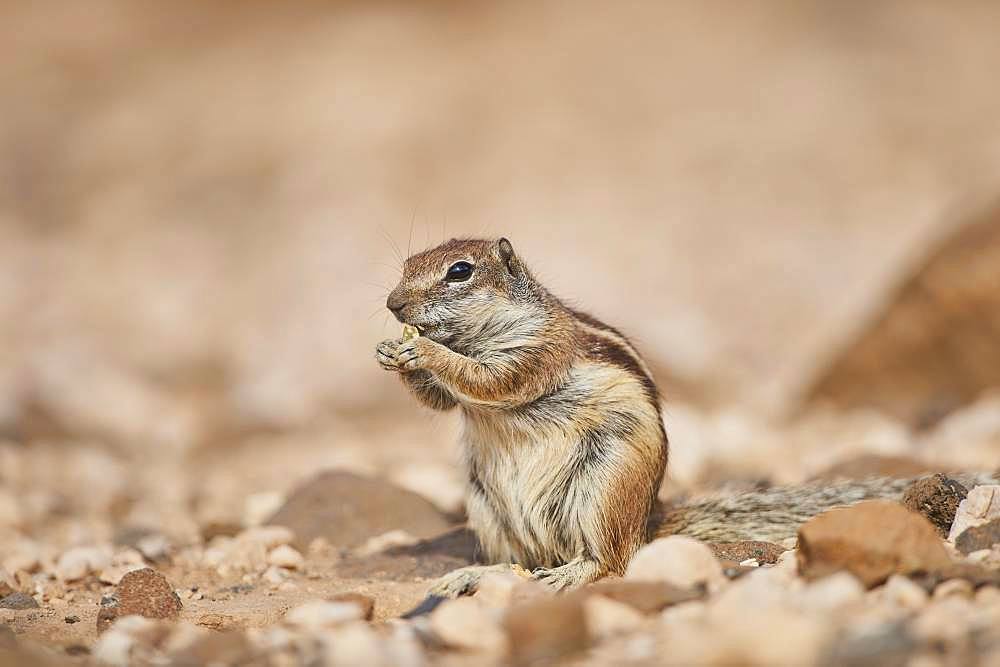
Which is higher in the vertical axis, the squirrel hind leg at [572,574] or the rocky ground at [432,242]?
the rocky ground at [432,242]

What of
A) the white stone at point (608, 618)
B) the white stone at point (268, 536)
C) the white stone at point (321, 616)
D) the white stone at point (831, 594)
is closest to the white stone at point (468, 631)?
the white stone at point (608, 618)

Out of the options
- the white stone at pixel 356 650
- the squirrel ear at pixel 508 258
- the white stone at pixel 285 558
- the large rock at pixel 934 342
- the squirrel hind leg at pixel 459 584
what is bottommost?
the white stone at pixel 356 650

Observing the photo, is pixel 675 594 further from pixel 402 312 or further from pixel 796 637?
pixel 402 312

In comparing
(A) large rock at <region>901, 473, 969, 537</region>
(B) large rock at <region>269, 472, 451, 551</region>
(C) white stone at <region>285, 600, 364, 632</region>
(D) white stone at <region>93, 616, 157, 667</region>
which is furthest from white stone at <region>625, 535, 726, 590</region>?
(B) large rock at <region>269, 472, 451, 551</region>

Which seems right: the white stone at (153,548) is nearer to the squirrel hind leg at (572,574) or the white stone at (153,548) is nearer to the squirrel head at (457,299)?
the squirrel head at (457,299)

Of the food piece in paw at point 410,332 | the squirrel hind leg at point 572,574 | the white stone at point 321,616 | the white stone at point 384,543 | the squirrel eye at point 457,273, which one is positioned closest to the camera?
the white stone at point 321,616

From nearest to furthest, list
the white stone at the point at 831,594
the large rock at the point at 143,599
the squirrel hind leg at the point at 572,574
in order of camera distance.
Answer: the white stone at the point at 831,594, the large rock at the point at 143,599, the squirrel hind leg at the point at 572,574

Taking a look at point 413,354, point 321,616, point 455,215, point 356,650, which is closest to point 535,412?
point 413,354
